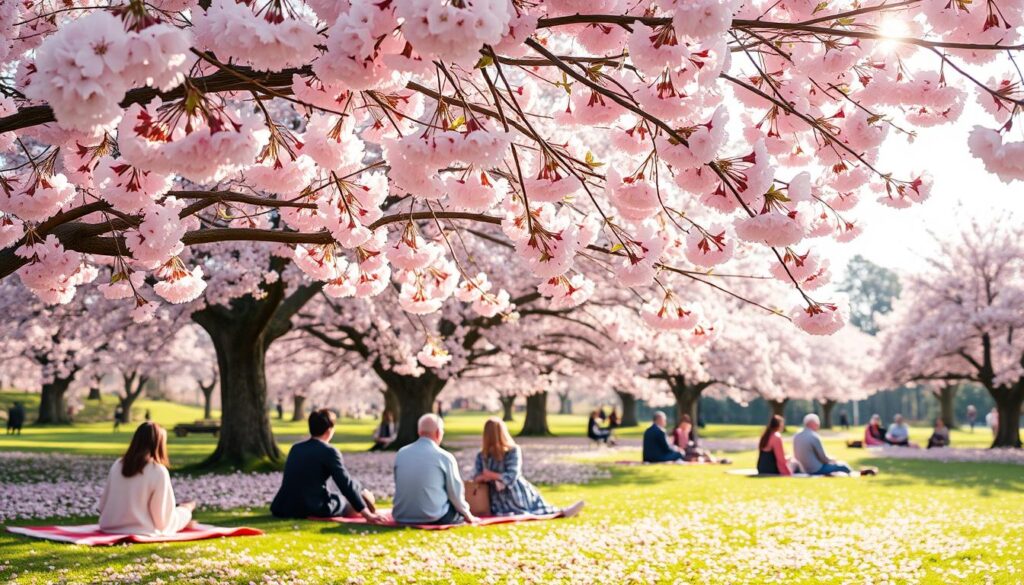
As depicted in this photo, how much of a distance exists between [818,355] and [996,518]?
4531 centimetres

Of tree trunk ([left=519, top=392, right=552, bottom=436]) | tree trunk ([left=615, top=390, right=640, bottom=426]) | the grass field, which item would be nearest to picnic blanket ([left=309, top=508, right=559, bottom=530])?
the grass field

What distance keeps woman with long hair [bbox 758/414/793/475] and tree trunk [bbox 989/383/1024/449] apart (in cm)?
1566

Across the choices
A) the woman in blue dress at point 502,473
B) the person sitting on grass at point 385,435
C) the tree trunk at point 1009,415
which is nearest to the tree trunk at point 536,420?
the person sitting on grass at point 385,435

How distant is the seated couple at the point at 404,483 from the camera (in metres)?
9.20

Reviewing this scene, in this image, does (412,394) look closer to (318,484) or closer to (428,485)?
(318,484)

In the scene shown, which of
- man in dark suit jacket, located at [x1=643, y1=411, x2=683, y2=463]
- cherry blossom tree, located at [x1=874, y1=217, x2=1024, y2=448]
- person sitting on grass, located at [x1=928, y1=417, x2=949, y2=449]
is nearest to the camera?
man in dark suit jacket, located at [x1=643, y1=411, x2=683, y2=463]

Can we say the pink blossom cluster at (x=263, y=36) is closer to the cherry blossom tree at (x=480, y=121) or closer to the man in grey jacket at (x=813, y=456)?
the cherry blossom tree at (x=480, y=121)

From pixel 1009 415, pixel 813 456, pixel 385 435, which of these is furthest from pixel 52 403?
pixel 1009 415

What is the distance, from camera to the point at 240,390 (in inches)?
652

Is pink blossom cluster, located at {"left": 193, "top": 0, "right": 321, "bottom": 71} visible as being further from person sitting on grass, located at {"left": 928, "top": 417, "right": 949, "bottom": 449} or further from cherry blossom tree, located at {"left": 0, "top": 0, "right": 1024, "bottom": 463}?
person sitting on grass, located at {"left": 928, "top": 417, "right": 949, "bottom": 449}

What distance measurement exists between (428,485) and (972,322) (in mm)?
24039

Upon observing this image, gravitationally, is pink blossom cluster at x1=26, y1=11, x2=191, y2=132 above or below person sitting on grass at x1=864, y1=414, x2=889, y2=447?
above

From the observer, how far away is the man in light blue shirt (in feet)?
30.1

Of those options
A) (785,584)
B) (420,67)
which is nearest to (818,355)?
(785,584)
